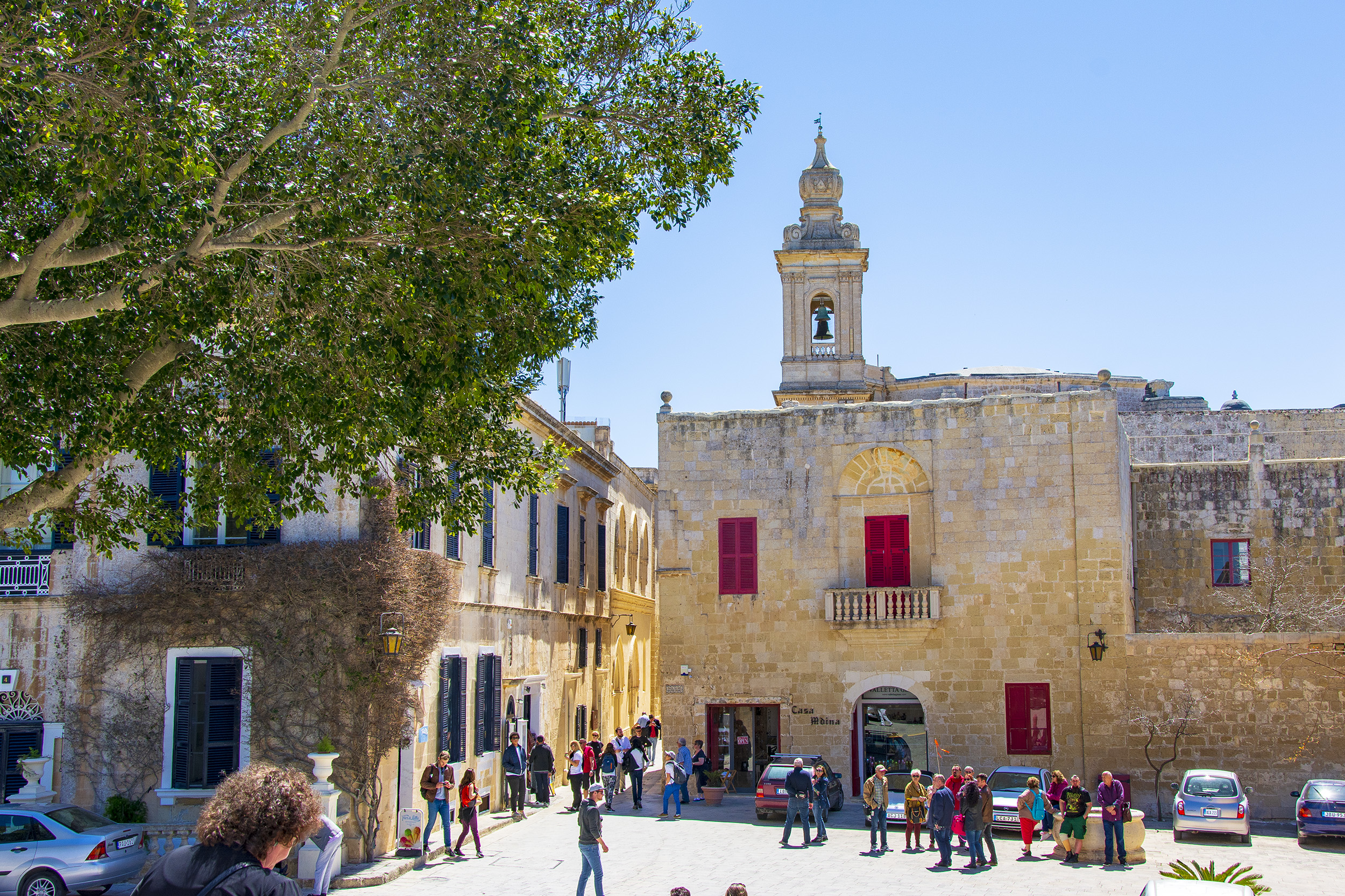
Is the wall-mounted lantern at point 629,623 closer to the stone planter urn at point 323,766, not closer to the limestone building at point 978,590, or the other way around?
the limestone building at point 978,590

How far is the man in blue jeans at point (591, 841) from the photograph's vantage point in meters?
13.1

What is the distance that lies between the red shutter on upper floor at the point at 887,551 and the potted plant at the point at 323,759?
41.4 ft

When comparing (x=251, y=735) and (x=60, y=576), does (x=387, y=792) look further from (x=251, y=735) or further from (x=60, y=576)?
(x=60, y=576)

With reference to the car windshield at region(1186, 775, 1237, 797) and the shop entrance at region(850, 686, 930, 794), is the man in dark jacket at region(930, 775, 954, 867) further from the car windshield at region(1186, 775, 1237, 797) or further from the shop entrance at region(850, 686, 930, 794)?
the shop entrance at region(850, 686, 930, 794)

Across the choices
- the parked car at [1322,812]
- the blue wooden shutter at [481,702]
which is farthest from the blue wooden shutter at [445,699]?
the parked car at [1322,812]

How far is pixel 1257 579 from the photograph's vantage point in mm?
26094

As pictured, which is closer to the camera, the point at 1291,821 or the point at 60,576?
the point at 60,576

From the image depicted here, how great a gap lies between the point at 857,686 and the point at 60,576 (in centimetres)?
1476

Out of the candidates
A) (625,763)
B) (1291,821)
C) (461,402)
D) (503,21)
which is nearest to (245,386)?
(461,402)

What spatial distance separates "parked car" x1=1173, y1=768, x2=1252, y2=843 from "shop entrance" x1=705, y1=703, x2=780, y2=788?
802cm

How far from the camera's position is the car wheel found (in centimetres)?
Result: 1361

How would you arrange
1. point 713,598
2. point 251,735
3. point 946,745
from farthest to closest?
point 713,598 → point 946,745 → point 251,735

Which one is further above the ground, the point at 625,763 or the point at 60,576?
the point at 60,576

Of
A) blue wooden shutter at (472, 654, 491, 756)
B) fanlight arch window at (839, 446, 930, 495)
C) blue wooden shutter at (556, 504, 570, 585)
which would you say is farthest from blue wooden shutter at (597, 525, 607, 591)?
blue wooden shutter at (472, 654, 491, 756)
